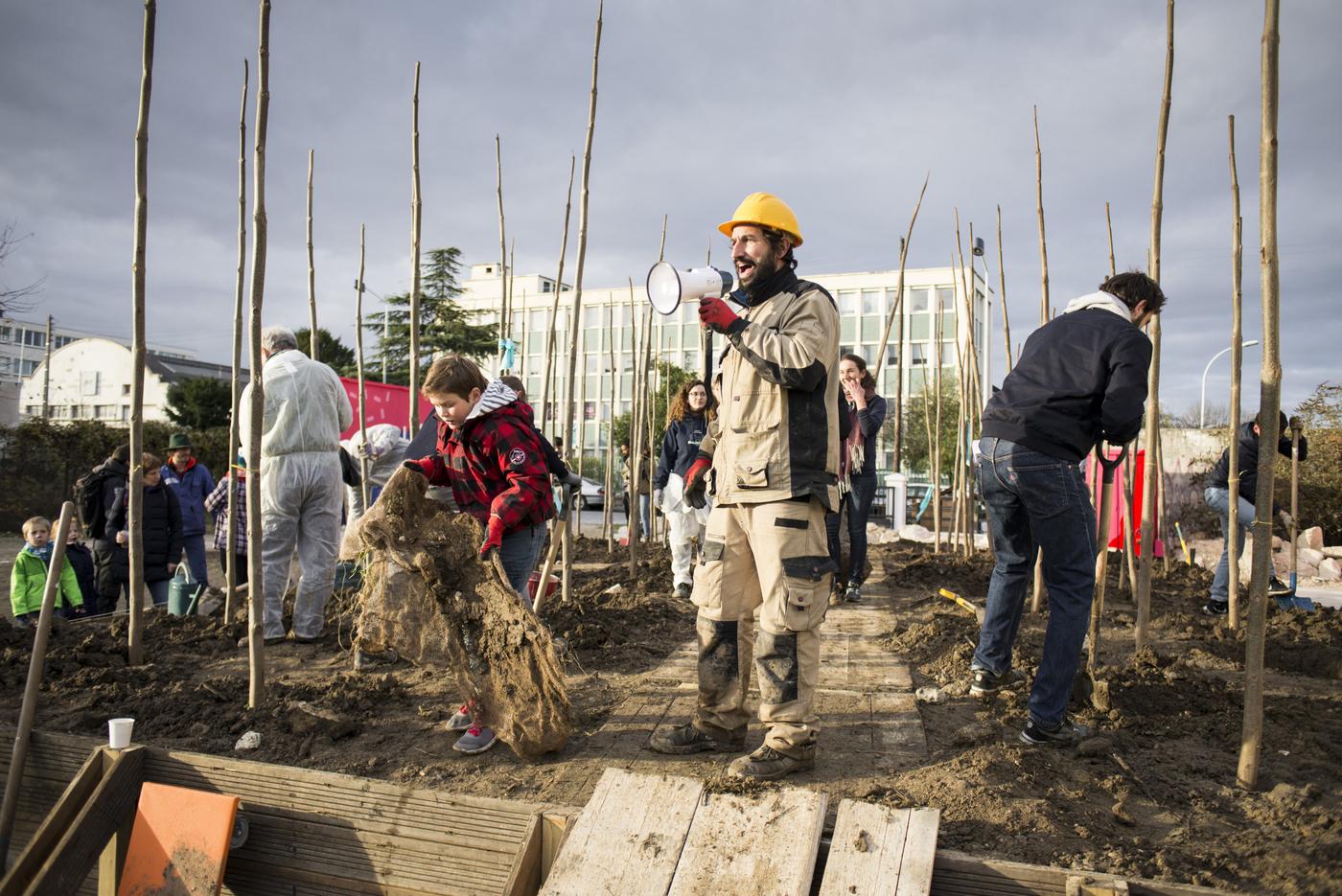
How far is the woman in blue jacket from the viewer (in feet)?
19.1

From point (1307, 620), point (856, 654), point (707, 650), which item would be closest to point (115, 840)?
point (707, 650)

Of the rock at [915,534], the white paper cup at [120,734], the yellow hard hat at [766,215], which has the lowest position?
the rock at [915,534]

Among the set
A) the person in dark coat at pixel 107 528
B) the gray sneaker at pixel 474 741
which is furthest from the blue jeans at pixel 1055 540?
the person in dark coat at pixel 107 528

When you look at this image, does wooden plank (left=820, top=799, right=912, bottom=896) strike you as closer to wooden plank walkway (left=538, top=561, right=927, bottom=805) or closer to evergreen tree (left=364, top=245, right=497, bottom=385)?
wooden plank walkway (left=538, top=561, right=927, bottom=805)

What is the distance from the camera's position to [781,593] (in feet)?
8.65

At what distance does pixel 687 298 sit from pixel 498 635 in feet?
4.09

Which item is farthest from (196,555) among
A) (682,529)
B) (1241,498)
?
(1241,498)

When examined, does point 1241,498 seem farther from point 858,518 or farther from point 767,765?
point 767,765

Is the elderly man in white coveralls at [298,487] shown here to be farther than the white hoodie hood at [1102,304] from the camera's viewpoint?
Yes

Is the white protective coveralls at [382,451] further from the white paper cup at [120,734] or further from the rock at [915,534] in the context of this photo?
the rock at [915,534]

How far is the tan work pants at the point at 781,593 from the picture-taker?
8.63 ft

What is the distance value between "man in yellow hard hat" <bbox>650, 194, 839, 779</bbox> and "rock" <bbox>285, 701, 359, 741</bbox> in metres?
1.12

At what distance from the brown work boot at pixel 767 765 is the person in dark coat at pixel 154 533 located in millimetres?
5082

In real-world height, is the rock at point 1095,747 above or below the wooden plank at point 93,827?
above
